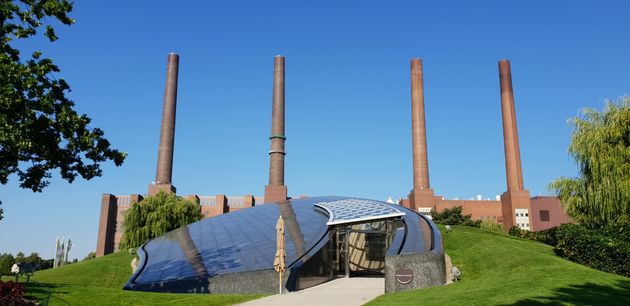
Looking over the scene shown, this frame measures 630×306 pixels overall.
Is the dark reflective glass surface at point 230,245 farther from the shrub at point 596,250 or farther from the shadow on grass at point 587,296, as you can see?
the shrub at point 596,250

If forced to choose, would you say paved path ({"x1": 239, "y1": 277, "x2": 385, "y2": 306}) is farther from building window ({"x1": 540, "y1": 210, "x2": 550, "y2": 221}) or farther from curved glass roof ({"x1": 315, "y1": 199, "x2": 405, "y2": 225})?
building window ({"x1": 540, "y1": 210, "x2": 550, "y2": 221})

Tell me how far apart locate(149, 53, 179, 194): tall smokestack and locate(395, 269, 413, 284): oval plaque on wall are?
55.6 meters

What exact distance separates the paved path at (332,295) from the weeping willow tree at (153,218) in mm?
26651

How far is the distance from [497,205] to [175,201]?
56.0 metres

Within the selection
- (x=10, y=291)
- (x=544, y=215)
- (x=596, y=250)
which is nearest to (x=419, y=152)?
(x=544, y=215)

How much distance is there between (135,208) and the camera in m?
45.2

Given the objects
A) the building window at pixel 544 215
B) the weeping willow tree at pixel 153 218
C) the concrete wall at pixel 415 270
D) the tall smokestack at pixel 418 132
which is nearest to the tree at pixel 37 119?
the concrete wall at pixel 415 270

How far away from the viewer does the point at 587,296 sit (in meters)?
11.6

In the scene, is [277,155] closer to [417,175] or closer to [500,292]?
[417,175]

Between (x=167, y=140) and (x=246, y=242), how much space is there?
4883 centimetres

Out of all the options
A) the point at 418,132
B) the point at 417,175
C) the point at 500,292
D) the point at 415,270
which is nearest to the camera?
the point at 500,292

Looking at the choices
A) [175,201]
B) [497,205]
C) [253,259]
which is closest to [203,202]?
[175,201]

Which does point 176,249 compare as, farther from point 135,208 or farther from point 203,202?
point 203,202

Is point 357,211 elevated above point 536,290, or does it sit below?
above
